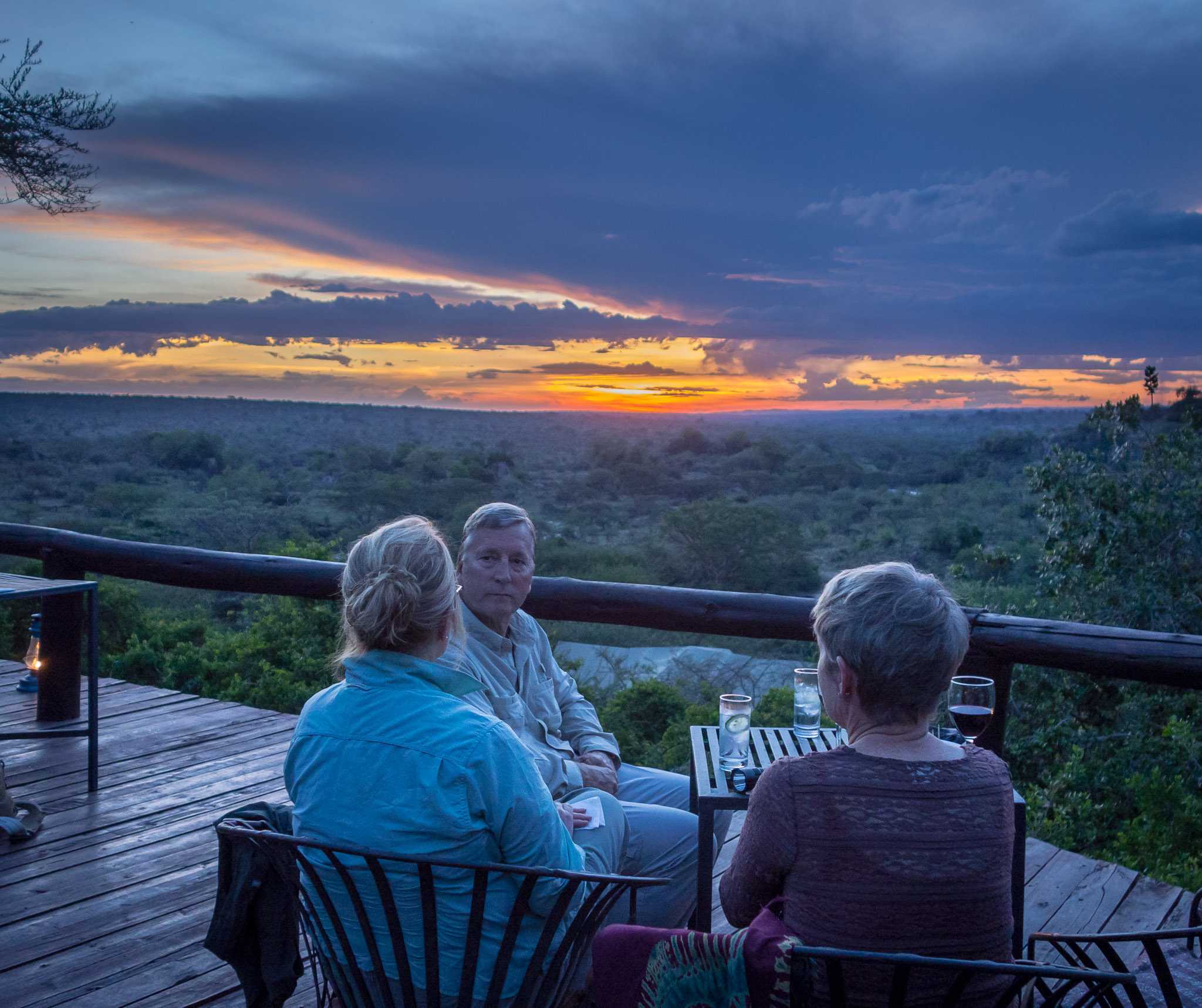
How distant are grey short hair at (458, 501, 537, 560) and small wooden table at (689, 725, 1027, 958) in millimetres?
809

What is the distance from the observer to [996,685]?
10.2ft

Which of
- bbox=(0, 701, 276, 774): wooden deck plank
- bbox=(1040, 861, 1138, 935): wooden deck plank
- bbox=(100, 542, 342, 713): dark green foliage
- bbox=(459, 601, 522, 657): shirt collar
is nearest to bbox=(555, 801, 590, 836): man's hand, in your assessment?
bbox=(459, 601, 522, 657): shirt collar

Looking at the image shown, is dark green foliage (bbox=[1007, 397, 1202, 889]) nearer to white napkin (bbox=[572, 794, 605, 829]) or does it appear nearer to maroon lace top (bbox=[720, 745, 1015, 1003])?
white napkin (bbox=[572, 794, 605, 829])

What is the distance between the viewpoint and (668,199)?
12.6 metres

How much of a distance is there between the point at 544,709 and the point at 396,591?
3.91 ft

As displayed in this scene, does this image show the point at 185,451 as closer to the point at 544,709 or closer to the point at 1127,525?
the point at 1127,525

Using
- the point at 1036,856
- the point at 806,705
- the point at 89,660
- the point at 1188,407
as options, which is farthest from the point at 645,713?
the point at 1188,407

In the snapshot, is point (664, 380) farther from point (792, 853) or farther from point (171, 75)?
point (792, 853)

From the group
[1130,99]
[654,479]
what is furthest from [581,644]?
[654,479]

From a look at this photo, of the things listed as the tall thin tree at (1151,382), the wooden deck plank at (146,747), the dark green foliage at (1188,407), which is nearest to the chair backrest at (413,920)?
the wooden deck plank at (146,747)

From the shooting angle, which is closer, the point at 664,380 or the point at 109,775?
the point at 109,775

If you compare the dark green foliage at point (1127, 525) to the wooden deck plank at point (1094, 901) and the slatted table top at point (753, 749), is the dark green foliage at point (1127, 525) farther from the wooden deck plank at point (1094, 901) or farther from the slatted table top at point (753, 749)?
the slatted table top at point (753, 749)

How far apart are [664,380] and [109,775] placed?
18.0 meters

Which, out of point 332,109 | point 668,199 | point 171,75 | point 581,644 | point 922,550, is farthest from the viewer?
point 922,550
